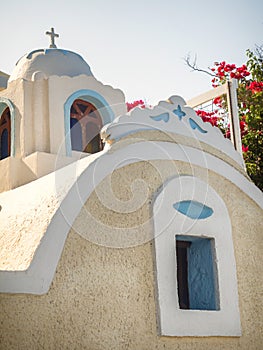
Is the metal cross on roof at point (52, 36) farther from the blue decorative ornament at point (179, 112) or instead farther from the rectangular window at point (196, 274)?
the rectangular window at point (196, 274)

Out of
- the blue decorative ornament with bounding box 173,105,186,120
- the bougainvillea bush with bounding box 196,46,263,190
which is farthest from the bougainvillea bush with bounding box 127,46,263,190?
the blue decorative ornament with bounding box 173,105,186,120

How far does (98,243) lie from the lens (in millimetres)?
6121

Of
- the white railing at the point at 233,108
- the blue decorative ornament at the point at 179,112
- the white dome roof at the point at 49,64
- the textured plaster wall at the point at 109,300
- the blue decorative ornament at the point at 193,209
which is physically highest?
the white dome roof at the point at 49,64

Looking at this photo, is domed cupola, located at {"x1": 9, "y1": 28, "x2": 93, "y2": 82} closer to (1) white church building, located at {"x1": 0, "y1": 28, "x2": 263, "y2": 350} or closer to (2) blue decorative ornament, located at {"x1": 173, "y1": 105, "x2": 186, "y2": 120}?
(1) white church building, located at {"x1": 0, "y1": 28, "x2": 263, "y2": 350}

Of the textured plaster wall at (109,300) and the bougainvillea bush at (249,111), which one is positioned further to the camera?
the bougainvillea bush at (249,111)

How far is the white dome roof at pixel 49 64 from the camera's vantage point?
9664 mm

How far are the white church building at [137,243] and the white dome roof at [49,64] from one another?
1.85 meters

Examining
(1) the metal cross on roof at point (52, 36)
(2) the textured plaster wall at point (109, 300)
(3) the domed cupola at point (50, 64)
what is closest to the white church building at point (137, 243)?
(2) the textured plaster wall at point (109, 300)

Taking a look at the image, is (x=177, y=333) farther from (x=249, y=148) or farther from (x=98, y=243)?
(x=249, y=148)

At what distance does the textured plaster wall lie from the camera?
5.47m

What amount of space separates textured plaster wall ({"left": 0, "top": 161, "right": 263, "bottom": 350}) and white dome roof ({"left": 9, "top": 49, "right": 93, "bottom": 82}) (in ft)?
11.6

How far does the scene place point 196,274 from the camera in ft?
23.2

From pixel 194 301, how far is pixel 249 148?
17.8ft

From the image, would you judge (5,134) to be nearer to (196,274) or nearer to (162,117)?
(162,117)
